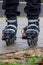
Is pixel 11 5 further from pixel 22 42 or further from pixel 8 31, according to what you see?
pixel 22 42

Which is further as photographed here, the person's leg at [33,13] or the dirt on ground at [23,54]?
the person's leg at [33,13]

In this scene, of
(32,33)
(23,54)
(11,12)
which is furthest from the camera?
(11,12)

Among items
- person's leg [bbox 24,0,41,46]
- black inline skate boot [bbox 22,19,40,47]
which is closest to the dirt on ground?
black inline skate boot [bbox 22,19,40,47]

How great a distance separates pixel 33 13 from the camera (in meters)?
4.62

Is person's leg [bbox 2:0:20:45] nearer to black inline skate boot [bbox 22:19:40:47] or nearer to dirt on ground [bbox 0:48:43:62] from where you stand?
black inline skate boot [bbox 22:19:40:47]

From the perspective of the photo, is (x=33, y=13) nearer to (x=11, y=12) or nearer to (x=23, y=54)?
(x=11, y=12)

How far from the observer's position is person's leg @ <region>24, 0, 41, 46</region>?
455cm

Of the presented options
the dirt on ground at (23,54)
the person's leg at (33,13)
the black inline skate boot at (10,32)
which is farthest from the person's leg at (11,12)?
the dirt on ground at (23,54)

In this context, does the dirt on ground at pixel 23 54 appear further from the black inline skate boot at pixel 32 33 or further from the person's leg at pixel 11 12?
the person's leg at pixel 11 12

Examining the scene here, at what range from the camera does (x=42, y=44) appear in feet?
16.2

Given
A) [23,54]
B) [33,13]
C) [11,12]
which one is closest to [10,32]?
[11,12]

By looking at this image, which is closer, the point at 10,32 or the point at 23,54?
the point at 23,54

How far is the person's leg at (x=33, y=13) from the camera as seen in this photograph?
4.55 m

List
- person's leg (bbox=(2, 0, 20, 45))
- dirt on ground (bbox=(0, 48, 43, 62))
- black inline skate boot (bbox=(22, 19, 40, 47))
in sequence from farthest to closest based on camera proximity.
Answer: person's leg (bbox=(2, 0, 20, 45)), black inline skate boot (bbox=(22, 19, 40, 47)), dirt on ground (bbox=(0, 48, 43, 62))
